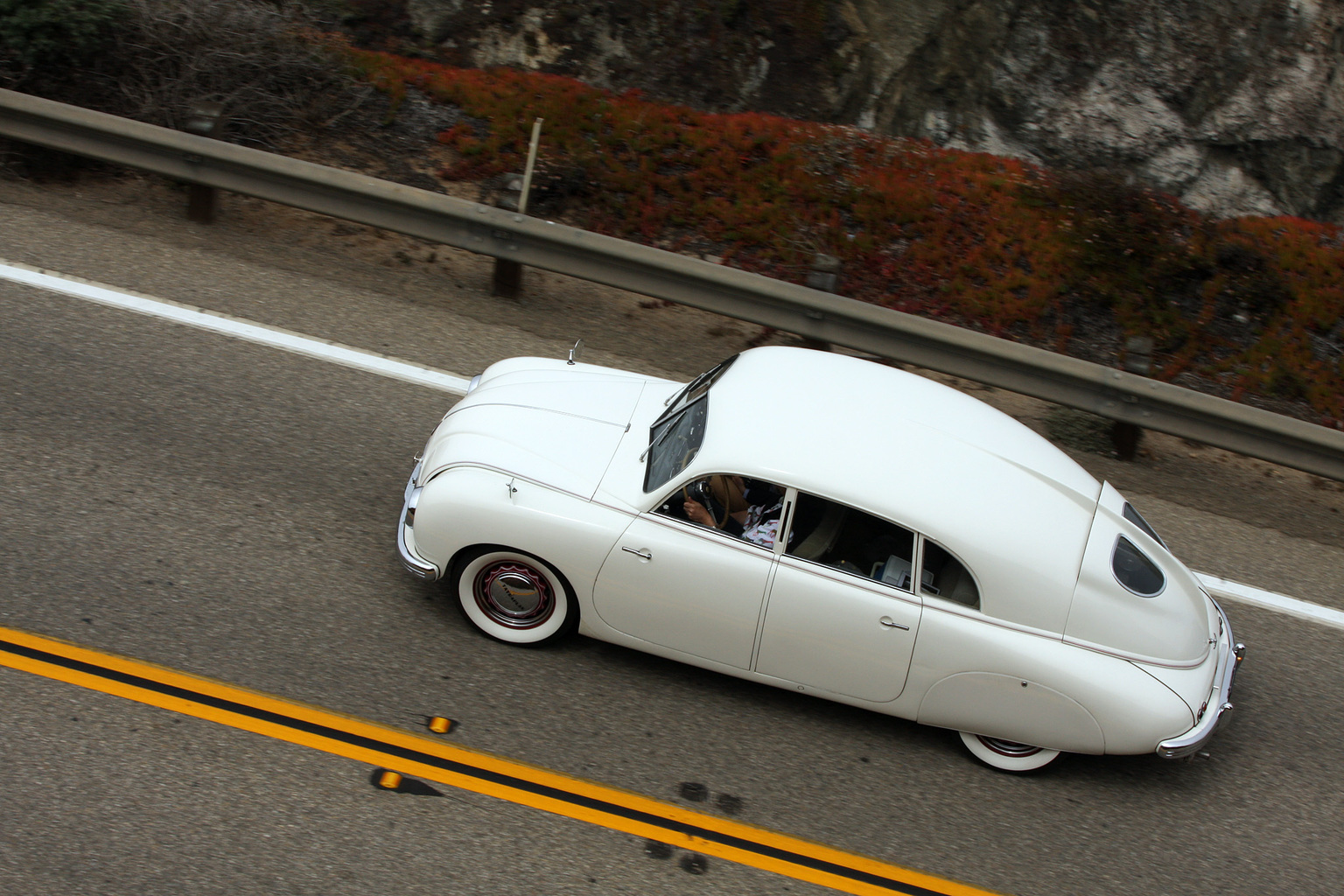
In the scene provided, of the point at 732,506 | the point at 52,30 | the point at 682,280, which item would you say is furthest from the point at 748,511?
the point at 52,30

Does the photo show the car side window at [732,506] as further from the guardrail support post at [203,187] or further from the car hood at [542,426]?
the guardrail support post at [203,187]

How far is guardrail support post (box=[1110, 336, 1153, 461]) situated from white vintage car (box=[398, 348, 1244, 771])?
2795mm

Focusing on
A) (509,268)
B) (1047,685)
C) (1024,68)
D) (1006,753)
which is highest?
(1024,68)

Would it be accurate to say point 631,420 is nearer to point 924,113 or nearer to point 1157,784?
point 1157,784

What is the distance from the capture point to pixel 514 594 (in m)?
5.38

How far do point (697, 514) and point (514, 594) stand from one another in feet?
3.36

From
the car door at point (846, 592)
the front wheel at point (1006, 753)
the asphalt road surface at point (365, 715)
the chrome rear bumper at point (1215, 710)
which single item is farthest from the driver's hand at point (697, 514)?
the chrome rear bumper at point (1215, 710)

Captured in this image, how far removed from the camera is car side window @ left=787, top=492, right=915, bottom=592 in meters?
5.01

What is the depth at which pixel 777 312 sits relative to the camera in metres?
8.18

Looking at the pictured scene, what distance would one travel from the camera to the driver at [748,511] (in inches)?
199

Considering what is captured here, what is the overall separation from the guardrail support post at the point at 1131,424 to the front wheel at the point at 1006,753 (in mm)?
3469

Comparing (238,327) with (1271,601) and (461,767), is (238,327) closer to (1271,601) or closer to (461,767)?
(461,767)

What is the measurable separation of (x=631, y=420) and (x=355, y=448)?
191cm

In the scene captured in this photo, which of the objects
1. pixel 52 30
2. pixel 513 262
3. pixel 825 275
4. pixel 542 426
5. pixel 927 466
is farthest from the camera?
Answer: pixel 52 30
